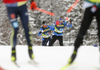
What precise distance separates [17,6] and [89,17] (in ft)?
4.98

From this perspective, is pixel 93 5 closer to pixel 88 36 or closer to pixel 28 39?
pixel 28 39

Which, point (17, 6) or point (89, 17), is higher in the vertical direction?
point (17, 6)

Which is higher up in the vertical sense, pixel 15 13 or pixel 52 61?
pixel 15 13

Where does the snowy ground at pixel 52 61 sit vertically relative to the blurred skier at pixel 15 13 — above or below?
below

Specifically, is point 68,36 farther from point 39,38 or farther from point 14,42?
point 14,42

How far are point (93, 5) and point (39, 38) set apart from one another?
13.0 metres

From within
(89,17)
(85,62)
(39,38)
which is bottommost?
(39,38)

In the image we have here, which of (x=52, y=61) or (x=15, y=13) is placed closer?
(x=15, y=13)

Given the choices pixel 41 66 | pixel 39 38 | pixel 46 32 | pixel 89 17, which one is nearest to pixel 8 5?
pixel 41 66

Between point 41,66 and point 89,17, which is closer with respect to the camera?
point 89,17

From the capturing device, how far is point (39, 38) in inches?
624

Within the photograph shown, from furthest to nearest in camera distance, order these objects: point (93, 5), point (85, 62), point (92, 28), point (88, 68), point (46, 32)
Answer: point (92, 28) < point (46, 32) < point (85, 62) < point (88, 68) < point (93, 5)

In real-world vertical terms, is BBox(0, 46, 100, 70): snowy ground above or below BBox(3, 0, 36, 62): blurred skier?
below

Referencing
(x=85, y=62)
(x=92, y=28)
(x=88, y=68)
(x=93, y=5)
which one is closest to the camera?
(x=93, y=5)
